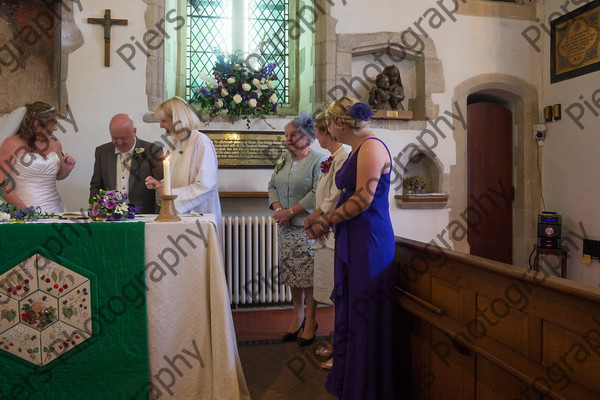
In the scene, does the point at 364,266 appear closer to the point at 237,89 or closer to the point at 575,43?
the point at 237,89

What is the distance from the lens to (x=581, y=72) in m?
4.57

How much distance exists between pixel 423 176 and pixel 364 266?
10.5ft

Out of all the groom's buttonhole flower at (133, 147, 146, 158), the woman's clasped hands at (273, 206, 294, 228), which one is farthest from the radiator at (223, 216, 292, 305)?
the groom's buttonhole flower at (133, 147, 146, 158)

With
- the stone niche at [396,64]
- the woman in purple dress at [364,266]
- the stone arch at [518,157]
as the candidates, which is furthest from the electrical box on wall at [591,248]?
the woman in purple dress at [364,266]

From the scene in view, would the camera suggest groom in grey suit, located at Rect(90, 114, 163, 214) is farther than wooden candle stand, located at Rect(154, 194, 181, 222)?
Yes

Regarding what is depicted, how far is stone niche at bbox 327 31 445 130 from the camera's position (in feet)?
14.9

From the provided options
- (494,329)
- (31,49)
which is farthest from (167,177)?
(31,49)

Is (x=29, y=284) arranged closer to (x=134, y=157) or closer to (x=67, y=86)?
(x=134, y=157)

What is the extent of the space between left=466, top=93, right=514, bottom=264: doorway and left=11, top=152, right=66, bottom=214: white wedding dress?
14.3ft

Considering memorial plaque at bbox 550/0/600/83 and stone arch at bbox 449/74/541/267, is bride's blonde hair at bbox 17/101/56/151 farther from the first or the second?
memorial plaque at bbox 550/0/600/83

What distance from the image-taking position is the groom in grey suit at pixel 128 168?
3.05 metres

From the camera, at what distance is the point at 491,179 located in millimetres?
5207

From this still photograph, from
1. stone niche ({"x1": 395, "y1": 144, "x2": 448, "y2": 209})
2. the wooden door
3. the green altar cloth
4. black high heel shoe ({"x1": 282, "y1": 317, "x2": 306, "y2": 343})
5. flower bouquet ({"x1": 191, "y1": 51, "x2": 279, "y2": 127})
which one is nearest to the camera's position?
the green altar cloth

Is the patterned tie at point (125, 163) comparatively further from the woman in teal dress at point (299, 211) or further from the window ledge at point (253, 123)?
the window ledge at point (253, 123)
